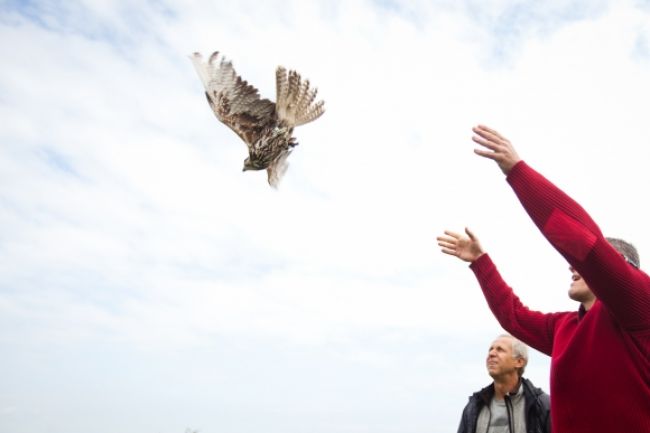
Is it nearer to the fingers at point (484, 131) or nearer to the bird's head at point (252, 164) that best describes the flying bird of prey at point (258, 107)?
the bird's head at point (252, 164)

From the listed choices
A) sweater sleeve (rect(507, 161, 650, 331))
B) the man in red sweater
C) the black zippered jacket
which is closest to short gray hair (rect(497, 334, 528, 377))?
the black zippered jacket

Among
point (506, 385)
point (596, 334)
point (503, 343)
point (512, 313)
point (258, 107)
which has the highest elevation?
point (258, 107)

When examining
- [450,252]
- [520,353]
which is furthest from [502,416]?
Result: [450,252]

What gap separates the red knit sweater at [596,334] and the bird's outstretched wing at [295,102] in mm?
4589

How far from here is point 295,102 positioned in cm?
718

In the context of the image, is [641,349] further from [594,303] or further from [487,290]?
[487,290]

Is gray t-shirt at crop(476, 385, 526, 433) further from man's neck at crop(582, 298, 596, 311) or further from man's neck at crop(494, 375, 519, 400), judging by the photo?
man's neck at crop(582, 298, 596, 311)

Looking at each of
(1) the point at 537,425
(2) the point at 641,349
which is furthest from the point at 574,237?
(1) the point at 537,425

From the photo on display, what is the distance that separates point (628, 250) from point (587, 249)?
59 centimetres

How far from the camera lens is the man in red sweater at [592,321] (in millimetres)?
2602

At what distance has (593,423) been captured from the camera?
2.81m

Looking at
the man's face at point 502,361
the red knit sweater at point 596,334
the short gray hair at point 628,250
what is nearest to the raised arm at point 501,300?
the red knit sweater at point 596,334

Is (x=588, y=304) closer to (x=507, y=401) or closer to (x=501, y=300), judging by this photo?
(x=501, y=300)

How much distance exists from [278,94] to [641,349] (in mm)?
5131
